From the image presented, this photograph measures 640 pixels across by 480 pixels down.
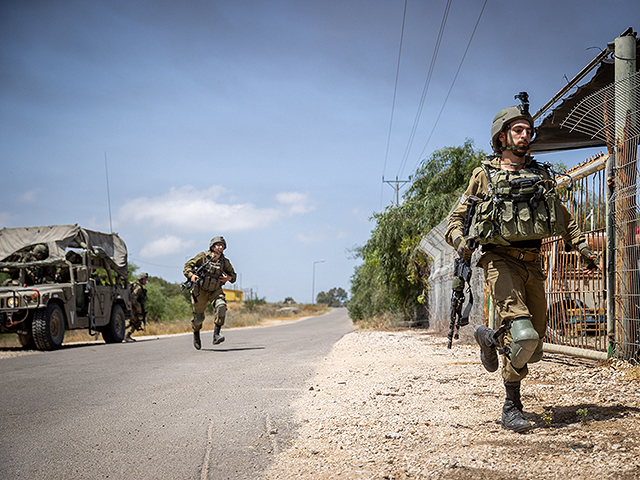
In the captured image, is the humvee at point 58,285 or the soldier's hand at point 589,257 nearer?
the soldier's hand at point 589,257

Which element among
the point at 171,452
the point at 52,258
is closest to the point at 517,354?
the point at 171,452

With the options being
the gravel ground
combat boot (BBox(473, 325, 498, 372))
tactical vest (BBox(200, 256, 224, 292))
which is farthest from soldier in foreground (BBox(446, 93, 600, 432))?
tactical vest (BBox(200, 256, 224, 292))

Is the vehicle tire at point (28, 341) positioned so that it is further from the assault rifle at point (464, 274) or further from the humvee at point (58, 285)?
the assault rifle at point (464, 274)

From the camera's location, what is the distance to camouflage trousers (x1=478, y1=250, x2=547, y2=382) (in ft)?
11.6

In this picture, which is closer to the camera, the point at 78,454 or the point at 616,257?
the point at 78,454

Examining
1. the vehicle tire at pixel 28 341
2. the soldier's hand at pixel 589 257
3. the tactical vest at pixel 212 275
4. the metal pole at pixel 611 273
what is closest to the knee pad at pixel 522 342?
the soldier's hand at pixel 589 257

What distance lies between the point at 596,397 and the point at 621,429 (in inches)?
39.9

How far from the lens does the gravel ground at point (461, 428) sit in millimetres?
2629

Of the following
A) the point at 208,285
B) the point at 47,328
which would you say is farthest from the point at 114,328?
the point at 208,285

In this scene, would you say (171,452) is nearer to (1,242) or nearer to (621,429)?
(621,429)

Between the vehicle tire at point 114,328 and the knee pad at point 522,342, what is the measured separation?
42.9 ft

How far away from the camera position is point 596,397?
4086 mm

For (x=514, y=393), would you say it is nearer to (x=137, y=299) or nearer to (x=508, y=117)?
(x=508, y=117)

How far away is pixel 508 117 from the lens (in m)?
3.85
